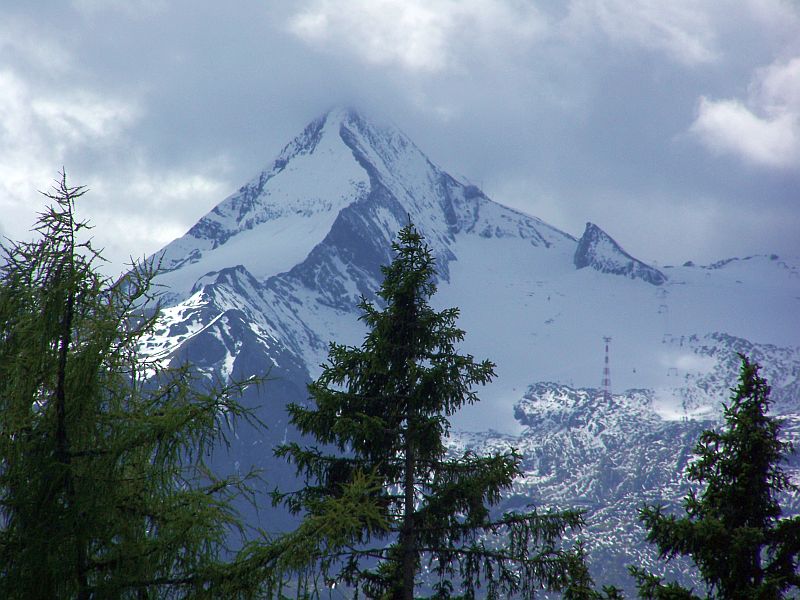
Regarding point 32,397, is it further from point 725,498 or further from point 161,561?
point 725,498

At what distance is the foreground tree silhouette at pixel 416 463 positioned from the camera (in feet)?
56.3

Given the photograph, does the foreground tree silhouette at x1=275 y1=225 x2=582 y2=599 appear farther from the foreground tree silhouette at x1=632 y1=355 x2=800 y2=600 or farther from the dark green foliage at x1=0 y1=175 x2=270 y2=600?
the dark green foliage at x1=0 y1=175 x2=270 y2=600

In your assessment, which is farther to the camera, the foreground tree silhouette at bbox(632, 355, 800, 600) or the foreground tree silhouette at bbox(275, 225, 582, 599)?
the foreground tree silhouette at bbox(275, 225, 582, 599)

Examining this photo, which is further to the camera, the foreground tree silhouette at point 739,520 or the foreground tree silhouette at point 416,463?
the foreground tree silhouette at point 416,463

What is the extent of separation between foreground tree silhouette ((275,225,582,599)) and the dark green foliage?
824cm

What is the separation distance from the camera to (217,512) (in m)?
8.24

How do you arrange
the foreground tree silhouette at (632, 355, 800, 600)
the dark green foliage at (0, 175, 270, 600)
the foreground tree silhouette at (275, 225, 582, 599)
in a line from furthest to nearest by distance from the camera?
the foreground tree silhouette at (275, 225, 582, 599)
the foreground tree silhouette at (632, 355, 800, 600)
the dark green foliage at (0, 175, 270, 600)

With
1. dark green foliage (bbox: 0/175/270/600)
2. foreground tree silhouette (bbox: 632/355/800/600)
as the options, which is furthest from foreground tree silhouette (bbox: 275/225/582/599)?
dark green foliage (bbox: 0/175/270/600)

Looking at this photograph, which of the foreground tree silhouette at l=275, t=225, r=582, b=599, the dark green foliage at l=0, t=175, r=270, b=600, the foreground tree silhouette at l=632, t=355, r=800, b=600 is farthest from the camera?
the foreground tree silhouette at l=275, t=225, r=582, b=599

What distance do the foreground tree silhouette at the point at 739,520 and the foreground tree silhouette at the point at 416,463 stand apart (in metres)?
2.05

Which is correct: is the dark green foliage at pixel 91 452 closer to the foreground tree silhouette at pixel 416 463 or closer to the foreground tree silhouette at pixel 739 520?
the foreground tree silhouette at pixel 416 463

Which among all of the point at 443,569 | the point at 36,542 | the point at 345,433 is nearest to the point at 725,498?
the point at 443,569

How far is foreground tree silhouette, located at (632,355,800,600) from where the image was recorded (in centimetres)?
1538

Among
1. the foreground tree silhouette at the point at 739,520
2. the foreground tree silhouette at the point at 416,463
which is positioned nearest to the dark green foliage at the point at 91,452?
the foreground tree silhouette at the point at 416,463
